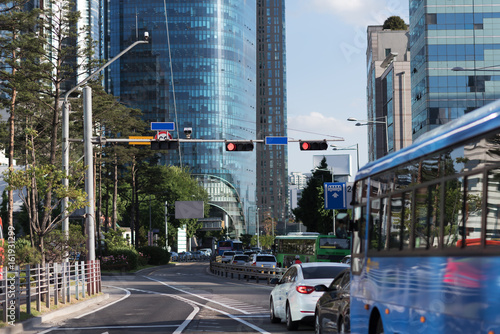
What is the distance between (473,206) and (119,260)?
58.0 meters

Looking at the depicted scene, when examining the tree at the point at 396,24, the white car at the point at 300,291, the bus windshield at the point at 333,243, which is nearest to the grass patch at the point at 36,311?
the white car at the point at 300,291

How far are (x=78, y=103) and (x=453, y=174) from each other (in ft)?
193

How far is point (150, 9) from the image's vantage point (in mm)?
183625

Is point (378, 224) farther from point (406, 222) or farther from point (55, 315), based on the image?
point (55, 315)

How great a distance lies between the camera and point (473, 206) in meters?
7.54

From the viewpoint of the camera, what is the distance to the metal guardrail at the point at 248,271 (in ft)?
147

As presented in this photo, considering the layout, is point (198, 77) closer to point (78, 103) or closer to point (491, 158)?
point (78, 103)

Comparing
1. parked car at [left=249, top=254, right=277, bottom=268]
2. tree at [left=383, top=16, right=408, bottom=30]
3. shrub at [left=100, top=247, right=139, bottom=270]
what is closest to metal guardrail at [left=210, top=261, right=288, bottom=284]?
parked car at [left=249, top=254, right=277, bottom=268]

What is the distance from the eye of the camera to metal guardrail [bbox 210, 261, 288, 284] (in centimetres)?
4478

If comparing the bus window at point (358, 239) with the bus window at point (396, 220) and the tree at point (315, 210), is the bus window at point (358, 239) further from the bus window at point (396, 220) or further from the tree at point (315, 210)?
the tree at point (315, 210)

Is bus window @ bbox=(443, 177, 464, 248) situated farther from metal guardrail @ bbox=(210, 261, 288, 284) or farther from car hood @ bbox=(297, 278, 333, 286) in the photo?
metal guardrail @ bbox=(210, 261, 288, 284)

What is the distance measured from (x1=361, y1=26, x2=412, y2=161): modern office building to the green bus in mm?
43704

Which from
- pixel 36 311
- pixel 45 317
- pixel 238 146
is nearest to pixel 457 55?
pixel 238 146

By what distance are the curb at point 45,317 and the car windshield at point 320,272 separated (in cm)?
661
